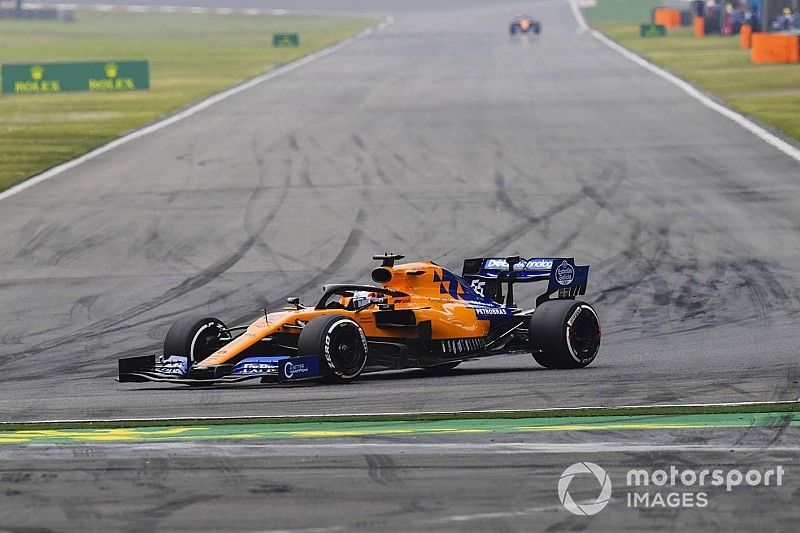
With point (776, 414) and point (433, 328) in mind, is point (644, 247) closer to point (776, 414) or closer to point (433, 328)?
point (433, 328)

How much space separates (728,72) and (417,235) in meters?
30.8

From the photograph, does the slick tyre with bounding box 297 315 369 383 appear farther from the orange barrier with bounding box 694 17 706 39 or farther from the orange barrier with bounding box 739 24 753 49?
the orange barrier with bounding box 694 17 706 39

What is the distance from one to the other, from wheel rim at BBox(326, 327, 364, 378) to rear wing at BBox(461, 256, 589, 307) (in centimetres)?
227

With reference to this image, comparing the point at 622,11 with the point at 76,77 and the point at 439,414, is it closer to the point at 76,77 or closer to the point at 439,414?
the point at 76,77

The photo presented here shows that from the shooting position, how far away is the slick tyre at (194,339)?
45.6 ft

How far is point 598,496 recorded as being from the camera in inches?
331

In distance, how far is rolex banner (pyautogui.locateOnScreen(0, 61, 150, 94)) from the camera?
5341cm

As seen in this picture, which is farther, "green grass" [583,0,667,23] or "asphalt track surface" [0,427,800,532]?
"green grass" [583,0,667,23]

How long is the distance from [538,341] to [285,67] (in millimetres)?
49101

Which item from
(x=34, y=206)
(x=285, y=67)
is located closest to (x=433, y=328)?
(x=34, y=206)

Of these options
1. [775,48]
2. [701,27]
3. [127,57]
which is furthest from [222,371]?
[701,27]

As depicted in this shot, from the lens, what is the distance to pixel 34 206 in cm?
2748

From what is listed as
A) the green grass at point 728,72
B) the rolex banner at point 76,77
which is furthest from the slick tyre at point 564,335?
the rolex banner at point 76,77

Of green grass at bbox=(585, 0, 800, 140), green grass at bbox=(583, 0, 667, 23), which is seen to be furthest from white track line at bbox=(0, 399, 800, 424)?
green grass at bbox=(583, 0, 667, 23)
